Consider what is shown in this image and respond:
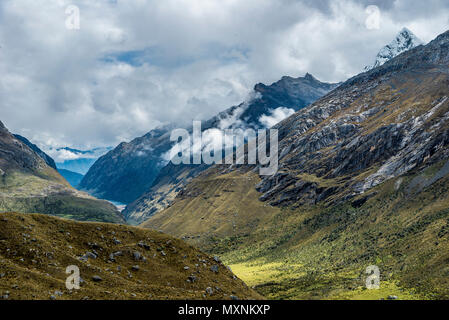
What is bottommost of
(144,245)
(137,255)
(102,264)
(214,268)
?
(102,264)

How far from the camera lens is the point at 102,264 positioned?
236ft

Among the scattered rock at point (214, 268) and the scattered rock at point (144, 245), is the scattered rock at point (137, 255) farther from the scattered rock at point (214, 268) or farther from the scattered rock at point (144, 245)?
the scattered rock at point (214, 268)

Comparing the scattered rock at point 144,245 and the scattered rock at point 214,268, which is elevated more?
the scattered rock at point 144,245

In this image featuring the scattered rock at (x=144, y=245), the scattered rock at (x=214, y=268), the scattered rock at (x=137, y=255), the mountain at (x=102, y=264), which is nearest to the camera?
the mountain at (x=102, y=264)

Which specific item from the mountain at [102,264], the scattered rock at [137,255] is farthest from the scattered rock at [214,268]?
the scattered rock at [137,255]

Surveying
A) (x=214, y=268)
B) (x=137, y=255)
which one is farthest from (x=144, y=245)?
(x=214, y=268)

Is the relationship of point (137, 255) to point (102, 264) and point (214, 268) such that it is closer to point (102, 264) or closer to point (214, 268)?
point (102, 264)

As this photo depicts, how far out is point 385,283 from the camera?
454 ft

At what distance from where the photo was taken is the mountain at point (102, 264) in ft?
188

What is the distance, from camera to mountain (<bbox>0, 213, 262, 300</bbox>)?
57.3 metres

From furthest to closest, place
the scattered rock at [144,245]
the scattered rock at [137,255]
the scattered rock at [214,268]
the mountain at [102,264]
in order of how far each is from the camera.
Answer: the scattered rock at [214,268]
the scattered rock at [144,245]
the scattered rock at [137,255]
the mountain at [102,264]
